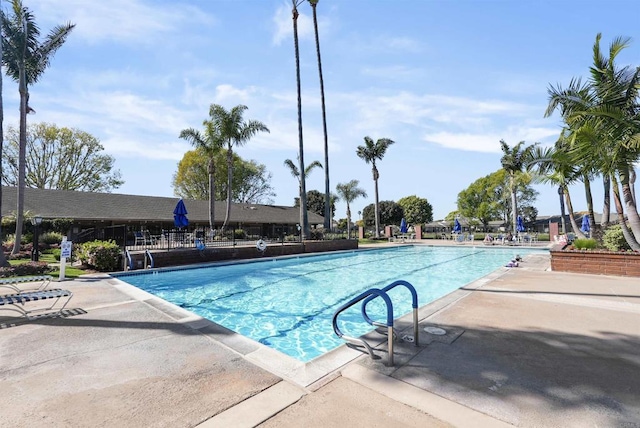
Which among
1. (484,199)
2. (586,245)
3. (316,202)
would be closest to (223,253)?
(586,245)

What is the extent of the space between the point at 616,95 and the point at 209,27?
13753mm

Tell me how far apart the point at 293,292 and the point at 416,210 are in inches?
2569

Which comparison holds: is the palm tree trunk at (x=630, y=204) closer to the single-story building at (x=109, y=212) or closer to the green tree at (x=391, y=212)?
the single-story building at (x=109, y=212)

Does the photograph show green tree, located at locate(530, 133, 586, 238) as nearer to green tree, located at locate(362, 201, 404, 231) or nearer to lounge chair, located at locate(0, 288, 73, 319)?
lounge chair, located at locate(0, 288, 73, 319)

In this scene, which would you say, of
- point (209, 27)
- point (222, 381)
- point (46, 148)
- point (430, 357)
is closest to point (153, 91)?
point (209, 27)

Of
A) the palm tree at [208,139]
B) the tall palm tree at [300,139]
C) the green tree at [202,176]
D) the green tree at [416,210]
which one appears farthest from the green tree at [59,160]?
the green tree at [416,210]

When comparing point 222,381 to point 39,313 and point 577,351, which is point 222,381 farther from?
point 39,313

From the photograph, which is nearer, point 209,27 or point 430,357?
point 430,357

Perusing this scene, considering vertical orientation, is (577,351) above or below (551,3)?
below

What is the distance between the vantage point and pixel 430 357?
389cm

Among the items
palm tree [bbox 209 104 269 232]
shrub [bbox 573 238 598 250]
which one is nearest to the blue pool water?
shrub [bbox 573 238 598 250]

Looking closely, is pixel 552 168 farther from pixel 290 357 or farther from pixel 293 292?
pixel 290 357

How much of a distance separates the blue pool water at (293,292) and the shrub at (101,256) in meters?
1.23

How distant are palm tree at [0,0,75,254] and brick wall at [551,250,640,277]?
22820 mm
